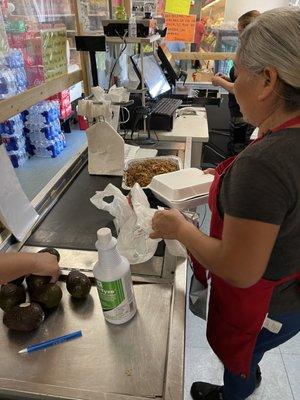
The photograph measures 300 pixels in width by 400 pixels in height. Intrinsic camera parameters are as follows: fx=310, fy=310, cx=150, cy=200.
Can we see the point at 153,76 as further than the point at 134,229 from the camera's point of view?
Yes

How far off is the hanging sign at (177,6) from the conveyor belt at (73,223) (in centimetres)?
192

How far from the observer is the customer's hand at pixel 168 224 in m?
0.73


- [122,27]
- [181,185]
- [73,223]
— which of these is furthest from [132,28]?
[73,223]

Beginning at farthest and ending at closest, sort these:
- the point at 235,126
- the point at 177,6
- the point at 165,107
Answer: the point at 235,126 → the point at 177,6 → the point at 165,107

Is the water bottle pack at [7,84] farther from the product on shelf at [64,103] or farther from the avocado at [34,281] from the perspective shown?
the product on shelf at [64,103]

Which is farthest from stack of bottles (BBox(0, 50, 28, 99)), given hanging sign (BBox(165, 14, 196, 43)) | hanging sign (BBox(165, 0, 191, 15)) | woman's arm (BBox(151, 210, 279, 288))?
hanging sign (BBox(165, 14, 196, 43))

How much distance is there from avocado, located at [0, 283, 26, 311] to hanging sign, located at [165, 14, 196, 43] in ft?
8.52

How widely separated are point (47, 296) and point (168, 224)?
0.33 meters

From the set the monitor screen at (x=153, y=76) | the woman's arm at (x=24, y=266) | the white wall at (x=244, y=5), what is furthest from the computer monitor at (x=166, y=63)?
the woman's arm at (x=24, y=266)

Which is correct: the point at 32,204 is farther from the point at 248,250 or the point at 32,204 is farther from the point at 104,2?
the point at 104,2

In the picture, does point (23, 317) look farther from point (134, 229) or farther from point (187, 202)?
point (187, 202)

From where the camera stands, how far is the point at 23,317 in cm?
66

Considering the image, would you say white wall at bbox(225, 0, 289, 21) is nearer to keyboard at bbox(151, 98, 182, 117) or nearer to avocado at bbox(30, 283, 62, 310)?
keyboard at bbox(151, 98, 182, 117)

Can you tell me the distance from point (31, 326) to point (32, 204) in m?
0.53
